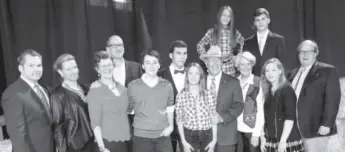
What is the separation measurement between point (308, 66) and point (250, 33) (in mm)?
Result: 1780

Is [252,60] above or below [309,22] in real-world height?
below

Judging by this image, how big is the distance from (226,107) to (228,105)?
0.02m

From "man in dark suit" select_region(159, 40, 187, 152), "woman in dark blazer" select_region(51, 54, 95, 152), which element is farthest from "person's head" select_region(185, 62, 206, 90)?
"woman in dark blazer" select_region(51, 54, 95, 152)

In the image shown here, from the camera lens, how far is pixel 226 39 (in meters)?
3.16

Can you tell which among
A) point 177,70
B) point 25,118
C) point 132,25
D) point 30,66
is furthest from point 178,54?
point 132,25

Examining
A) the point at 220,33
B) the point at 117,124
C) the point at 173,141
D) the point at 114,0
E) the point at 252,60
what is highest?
the point at 114,0

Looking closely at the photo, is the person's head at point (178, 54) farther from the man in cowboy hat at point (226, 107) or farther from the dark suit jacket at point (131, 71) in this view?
the dark suit jacket at point (131, 71)

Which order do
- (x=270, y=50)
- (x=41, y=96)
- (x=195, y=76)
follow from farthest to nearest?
(x=270, y=50) → (x=195, y=76) → (x=41, y=96)

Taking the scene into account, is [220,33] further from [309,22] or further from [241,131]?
[309,22]

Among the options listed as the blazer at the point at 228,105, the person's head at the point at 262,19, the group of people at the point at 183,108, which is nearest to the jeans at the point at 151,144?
the group of people at the point at 183,108

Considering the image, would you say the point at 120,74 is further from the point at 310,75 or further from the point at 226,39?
the point at 310,75

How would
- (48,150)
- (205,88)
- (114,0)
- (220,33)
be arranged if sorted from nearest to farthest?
(48,150) < (205,88) < (220,33) < (114,0)

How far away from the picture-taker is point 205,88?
8.30ft

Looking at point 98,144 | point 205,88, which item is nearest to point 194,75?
point 205,88
